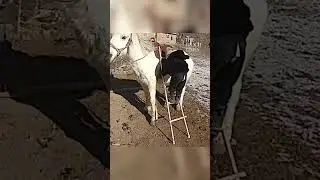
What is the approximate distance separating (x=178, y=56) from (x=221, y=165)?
17.1 inches

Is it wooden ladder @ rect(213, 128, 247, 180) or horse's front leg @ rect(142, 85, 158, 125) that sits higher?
horse's front leg @ rect(142, 85, 158, 125)

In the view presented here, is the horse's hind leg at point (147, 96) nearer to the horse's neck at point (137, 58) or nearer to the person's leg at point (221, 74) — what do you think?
the horse's neck at point (137, 58)

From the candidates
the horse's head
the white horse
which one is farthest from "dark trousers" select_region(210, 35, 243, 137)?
the horse's head

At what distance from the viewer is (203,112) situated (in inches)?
73.4

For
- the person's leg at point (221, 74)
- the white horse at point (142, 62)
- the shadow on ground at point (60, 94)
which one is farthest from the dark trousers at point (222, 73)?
the shadow on ground at point (60, 94)

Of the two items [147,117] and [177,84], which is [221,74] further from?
[147,117]

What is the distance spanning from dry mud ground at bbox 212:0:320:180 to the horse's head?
0.46m

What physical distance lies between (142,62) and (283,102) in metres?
0.54

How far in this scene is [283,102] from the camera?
187 centimetres

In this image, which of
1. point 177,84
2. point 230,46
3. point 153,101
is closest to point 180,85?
point 177,84

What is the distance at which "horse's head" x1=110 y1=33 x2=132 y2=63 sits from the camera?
1858 mm

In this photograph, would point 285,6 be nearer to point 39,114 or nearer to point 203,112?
point 203,112

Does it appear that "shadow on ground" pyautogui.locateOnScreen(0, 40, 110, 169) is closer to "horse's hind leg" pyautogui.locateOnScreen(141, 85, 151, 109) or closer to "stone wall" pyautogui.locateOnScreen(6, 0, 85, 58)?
"stone wall" pyautogui.locateOnScreen(6, 0, 85, 58)

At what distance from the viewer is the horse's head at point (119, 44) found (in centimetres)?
186
